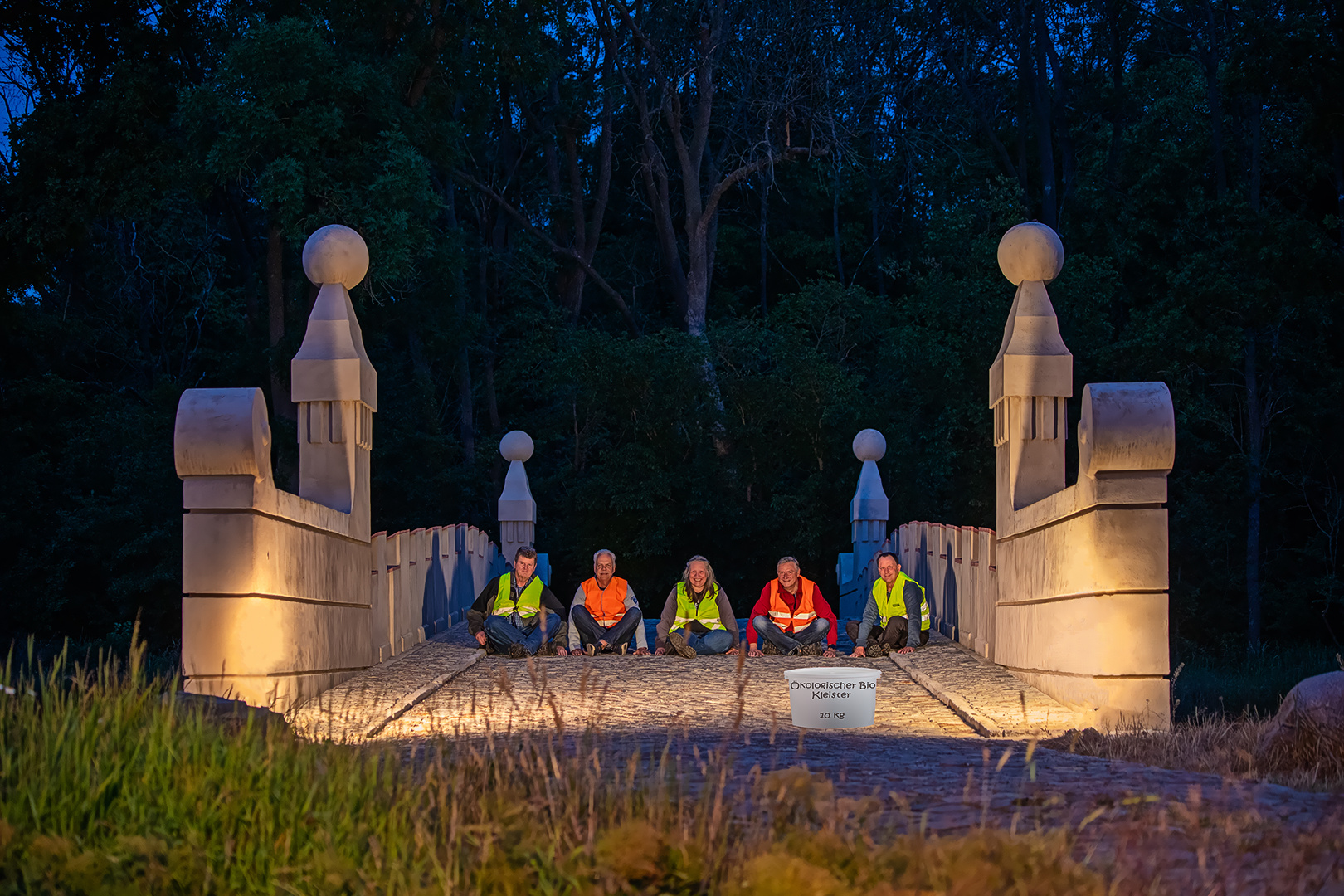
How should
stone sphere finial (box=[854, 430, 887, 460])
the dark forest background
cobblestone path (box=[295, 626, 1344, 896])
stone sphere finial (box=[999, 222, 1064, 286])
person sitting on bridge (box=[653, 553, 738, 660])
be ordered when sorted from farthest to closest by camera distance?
the dark forest background, stone sphere finial (box=[854, 430, 887, 460]), person sitting on bridge (box=[653, 553, 738, 660]), stone sphere finial (box=[999, 222, 1064, 286]), cobblestone path (box=[295, 626, 1344, 896])

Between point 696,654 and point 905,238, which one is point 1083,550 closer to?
point 696,654

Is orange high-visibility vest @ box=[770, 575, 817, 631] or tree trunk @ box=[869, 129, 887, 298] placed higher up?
tree trunk @ box=[869, 129, 887, 298]

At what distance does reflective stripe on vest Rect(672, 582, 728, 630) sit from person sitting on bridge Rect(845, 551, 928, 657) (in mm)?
1343

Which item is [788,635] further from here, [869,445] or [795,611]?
[869,445]

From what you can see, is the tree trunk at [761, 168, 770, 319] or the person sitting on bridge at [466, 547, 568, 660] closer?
the person sitting on bridge at [466, 547, 568, 660]

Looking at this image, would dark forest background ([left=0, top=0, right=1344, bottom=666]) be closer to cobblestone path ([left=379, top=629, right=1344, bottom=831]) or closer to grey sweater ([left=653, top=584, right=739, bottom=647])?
grey sweater ([left=653, top=584, right=739, bottom=647])

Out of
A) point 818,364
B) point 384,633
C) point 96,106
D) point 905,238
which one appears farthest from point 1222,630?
point 96,106

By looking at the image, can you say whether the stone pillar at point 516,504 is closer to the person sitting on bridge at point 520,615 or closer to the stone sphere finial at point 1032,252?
the person sitting on bridge at point 520,615

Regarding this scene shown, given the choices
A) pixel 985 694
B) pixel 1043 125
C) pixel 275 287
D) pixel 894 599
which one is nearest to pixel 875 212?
pixel 1043 125

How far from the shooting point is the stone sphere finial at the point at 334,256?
1084cm

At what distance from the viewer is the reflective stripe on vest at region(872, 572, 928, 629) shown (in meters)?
12.2

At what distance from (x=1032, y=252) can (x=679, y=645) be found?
178 inches

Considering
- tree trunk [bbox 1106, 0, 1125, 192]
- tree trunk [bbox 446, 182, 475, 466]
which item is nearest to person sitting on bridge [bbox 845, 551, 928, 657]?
tree trunk [bbox 1106, 0, 1125, 192]

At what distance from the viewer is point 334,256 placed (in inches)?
428
